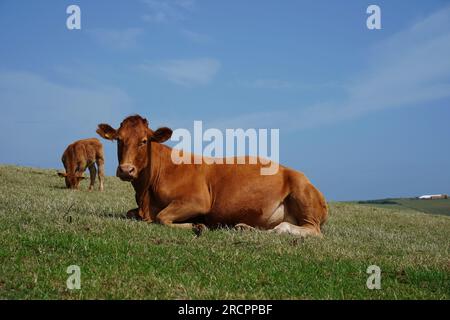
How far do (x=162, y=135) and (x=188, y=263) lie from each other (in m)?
4.87

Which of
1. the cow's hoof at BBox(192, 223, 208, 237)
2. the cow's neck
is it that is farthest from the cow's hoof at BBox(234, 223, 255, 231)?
the cow's neck

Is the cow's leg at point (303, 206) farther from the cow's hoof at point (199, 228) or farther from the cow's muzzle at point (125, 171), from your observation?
the cow's muzzle at point (125, 171)

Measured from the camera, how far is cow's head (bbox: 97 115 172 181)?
11.6m

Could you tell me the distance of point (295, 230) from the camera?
12141 millimetres

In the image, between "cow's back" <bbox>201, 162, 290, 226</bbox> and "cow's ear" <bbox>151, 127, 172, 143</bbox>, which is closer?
"cow's back" <bbox>201, 162, 290, 226</bbox>

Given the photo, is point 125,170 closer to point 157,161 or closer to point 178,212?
point 157,161

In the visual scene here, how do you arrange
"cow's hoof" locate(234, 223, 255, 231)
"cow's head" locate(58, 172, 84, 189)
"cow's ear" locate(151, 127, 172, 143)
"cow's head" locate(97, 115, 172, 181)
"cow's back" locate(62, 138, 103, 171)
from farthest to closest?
"cow's back" locate(62, 138, 103, 171), "cow's head" locate(58, 172, 84, 189), "cow's ear" locate(151, 127, 172, 143), "cow's hoof" locate(234, 223, 255, 231), "cow's head" locate(97, 115, 172, 181)

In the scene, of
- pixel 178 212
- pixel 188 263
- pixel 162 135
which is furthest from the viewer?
pixel 162 135

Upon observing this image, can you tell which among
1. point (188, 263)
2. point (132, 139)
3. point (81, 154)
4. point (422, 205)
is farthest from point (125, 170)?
point (422, 205)

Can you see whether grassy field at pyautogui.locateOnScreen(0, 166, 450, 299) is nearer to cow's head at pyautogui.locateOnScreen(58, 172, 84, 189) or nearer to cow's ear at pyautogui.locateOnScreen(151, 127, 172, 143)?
cow's ear at pyautogui.locateOnScreen(151, 127, 172, 143)

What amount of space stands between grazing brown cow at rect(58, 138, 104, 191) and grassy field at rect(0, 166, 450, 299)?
1352 cm

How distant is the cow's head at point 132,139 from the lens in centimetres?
1160

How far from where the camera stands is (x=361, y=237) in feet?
45.6
